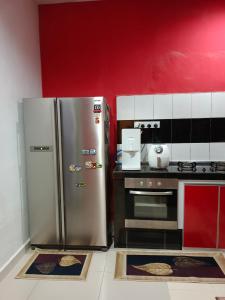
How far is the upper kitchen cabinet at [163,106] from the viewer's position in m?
3.09

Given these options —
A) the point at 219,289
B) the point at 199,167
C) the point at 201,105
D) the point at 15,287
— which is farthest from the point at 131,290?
the point at 201,105

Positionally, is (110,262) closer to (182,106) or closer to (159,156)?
(159,156)

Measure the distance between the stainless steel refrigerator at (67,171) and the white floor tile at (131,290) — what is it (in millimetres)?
597

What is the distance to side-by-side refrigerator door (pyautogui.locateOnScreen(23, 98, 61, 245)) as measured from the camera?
267 centimetres

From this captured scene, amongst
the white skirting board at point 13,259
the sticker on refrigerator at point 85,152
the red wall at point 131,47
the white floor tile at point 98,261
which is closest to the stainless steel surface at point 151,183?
the sticker on refrigerator at point 85,152

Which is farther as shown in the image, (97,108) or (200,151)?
(200,151)

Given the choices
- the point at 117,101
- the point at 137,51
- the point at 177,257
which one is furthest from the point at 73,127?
the point at 177,257

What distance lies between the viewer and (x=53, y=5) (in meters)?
3.16

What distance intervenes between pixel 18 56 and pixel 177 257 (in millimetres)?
2617

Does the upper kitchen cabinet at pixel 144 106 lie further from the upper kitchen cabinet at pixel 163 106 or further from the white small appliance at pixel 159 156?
the white small appliance at pixel 159 156

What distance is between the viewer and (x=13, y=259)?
8.21ft

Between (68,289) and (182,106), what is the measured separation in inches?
88.5

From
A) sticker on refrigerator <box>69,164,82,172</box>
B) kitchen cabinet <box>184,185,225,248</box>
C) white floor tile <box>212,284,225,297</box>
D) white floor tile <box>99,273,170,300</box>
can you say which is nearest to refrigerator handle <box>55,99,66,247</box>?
sticker on refrigerator <box>69,164,82,172</box>

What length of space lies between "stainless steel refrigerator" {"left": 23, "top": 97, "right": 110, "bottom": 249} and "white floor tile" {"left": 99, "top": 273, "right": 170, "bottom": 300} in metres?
0.60
